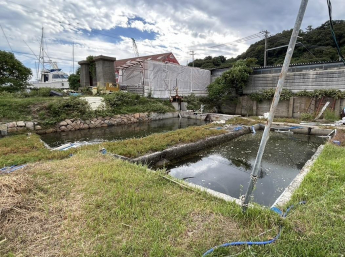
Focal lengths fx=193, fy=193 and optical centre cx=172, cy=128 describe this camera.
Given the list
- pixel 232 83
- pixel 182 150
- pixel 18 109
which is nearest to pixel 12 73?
pixel 18 109

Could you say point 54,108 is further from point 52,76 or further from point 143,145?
point 52,76

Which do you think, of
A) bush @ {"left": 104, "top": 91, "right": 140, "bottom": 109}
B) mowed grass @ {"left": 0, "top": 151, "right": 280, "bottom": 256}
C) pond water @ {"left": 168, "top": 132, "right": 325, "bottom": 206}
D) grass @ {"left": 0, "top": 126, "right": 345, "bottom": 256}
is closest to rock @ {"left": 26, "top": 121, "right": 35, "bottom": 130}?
bush @ {"left": 104, "top": 91, "right": 140, "bottom": 109}

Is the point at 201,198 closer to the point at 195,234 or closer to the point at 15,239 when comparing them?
the point at 195,234

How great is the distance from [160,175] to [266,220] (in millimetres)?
1713

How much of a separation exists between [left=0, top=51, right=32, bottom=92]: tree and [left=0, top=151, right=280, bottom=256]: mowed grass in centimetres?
1534

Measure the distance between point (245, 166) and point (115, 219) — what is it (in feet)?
13.4

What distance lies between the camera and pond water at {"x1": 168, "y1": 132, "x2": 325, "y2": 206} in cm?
399

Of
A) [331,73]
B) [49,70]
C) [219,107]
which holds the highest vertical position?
[49,70]

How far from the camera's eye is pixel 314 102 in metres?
12.3

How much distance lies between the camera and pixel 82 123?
10.3 meters

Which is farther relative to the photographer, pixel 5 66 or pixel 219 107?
pixel 219 107

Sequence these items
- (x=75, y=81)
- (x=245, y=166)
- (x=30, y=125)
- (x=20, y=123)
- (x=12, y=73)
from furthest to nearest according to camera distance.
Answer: (x=75, y=81) → (x=12, y=73) → (x=30, y=125) → (x=20, y=123) → (x=245, y=166)

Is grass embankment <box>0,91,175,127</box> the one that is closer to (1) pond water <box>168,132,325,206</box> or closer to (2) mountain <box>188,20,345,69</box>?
(1) pond water <box>168,132,325,206</box>

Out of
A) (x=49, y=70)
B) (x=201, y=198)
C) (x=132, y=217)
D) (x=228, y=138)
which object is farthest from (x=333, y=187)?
(x=49, y=70)
